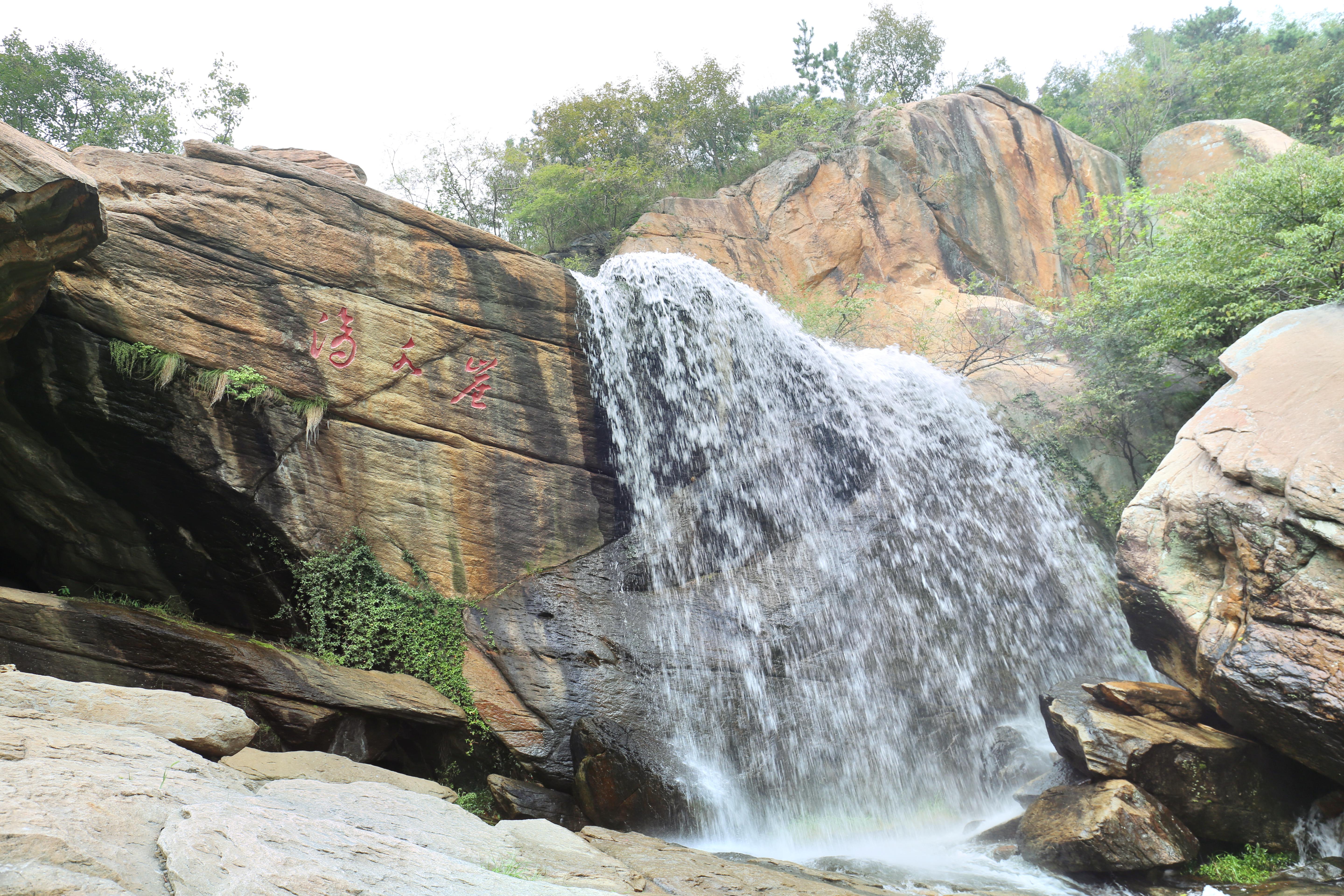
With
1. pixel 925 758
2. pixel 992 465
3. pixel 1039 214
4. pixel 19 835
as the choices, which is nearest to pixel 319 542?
pixel 19 835

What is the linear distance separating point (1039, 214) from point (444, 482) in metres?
18.1

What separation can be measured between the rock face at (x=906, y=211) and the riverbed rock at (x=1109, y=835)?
1143cm

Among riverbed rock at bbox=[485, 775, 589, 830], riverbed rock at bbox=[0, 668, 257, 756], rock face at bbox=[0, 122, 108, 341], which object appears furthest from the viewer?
riverbed rock at bbox=[485, 775, 589, 830]

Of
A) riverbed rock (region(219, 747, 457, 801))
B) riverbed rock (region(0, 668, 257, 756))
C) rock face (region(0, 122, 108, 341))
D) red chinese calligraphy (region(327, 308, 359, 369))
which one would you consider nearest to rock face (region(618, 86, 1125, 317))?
red chinese calligraphy (region(327, 308, 359, 369))

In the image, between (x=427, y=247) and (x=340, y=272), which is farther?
(x=427, y=247)

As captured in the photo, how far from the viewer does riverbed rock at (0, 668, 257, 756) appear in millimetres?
4273

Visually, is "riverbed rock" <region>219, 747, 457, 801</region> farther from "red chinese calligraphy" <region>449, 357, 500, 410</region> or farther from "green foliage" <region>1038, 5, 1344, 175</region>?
"green foliage" <region>1038, 5, 1344, 175</region>

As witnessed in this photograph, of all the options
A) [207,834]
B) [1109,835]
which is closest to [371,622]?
[207,834]

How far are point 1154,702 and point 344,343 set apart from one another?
847 centimetres

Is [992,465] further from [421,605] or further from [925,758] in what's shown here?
[421,605]

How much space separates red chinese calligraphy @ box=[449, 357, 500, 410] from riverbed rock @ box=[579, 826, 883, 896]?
4.48 m

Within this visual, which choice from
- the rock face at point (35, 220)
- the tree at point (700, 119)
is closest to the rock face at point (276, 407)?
the rock face at point (35, 220)

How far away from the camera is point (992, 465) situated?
1114cm

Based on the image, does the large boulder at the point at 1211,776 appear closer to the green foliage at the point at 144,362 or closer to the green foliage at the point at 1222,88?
the green foliage at the point at 144,362
